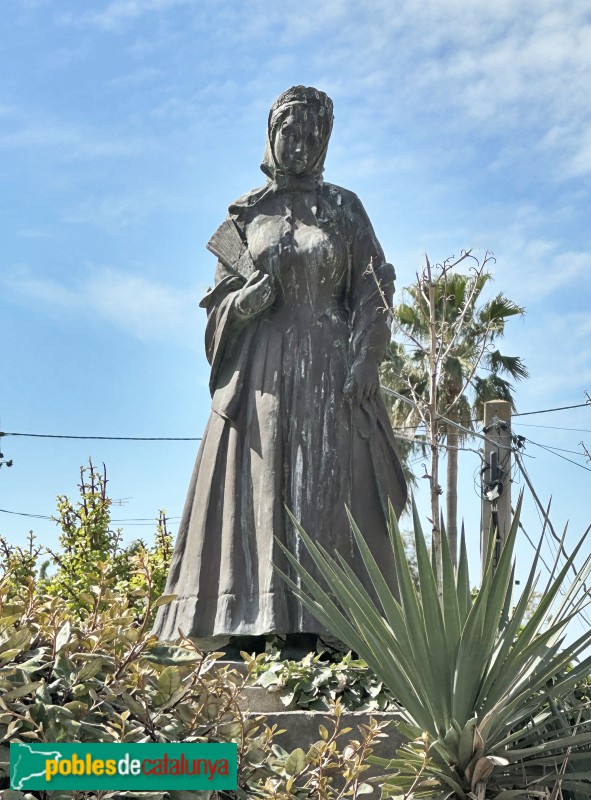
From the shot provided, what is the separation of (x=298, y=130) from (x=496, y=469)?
21.5ft

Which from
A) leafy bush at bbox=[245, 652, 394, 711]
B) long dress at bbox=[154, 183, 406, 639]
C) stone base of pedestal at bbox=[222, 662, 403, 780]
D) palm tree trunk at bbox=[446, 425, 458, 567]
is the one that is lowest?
stone base of pedestal at bbox=[222, 662, 403, 780]

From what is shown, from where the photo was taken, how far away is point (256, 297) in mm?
6004

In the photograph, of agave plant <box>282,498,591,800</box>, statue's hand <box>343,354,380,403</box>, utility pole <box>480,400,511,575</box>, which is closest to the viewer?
agave plant <box>282,498,591,800</box>

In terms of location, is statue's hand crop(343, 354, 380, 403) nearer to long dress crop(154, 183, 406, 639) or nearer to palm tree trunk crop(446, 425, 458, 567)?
long dress crop(154, 183, 406, 639)

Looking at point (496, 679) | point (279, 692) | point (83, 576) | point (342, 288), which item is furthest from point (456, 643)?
point (83, 576)

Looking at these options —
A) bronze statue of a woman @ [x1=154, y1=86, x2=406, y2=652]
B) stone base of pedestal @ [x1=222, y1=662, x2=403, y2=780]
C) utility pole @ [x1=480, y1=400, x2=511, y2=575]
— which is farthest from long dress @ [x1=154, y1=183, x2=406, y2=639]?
utility pole @ [x1=480, y1=400, x2=511, y2=575]

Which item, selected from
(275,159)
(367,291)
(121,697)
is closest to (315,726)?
(121,697)

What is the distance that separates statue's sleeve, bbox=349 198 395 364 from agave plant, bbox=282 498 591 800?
5.20ft

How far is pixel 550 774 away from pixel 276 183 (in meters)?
3.33

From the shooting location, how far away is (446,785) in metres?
4.34

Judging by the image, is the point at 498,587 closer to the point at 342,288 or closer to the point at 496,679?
the point at 496,679

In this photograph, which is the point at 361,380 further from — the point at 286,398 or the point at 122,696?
the point at 122,696

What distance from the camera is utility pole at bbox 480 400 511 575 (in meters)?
11.8

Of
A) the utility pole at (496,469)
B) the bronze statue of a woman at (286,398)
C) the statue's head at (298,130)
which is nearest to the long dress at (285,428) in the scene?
the bronze statue of a woman at (286,398)
